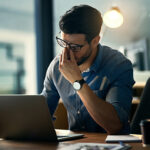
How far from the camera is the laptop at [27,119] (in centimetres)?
149

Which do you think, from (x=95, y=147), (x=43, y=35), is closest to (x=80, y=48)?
(x=95, y=147)

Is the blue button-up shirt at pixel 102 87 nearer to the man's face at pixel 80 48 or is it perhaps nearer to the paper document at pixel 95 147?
the man's face at pixel 80 48

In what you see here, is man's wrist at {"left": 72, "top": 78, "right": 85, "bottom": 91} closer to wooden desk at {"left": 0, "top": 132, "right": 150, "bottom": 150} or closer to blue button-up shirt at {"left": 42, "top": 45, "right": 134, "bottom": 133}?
blue button-up shirt at {"left": 42, "top": 45, "right": 134, "bottom": 133}

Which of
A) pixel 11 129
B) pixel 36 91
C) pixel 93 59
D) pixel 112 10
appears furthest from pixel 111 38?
pixel 11 129

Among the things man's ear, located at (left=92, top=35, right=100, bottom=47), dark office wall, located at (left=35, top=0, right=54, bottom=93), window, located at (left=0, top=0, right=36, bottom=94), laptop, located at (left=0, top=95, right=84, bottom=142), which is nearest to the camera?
laptop, located at (left=0, top=95, right=84, bottom=142)

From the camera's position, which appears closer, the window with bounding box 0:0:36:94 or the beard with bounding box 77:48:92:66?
the beard with bounding box 77:48:92:66

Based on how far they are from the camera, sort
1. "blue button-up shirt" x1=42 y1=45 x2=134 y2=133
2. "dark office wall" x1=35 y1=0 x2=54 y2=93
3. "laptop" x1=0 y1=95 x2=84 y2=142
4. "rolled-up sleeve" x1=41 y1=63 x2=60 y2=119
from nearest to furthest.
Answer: "laptop" x1=0 y1=95 x2=84 y2=142
"blue button-up shirt" x1=42 y1=45 x2=134 y2=133
"rolled-up sleeve" x1=41 y1=63 x2=60 y2=119
"dark office wall" x1=35 y1=0 x2=54 y2=93

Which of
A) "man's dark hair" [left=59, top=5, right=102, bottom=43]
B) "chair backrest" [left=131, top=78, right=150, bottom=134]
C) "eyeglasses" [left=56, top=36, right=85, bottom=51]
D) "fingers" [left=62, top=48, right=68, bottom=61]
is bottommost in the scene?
"chair backrest" [left=131, top=78, right=150, bottom=134]

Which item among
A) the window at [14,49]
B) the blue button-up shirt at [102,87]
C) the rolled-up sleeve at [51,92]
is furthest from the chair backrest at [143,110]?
the window at [14,49]

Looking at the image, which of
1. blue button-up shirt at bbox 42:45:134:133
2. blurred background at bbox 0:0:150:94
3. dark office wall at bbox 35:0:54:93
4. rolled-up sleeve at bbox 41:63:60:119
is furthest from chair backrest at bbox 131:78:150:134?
dark office wall at bbox 35:0:54:93

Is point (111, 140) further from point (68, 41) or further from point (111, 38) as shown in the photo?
point (111, 38)

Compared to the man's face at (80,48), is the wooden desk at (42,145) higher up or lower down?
lower down

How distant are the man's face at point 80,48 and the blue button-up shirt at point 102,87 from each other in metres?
0.07

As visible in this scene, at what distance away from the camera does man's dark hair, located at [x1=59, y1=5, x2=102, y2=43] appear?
2059 mm
